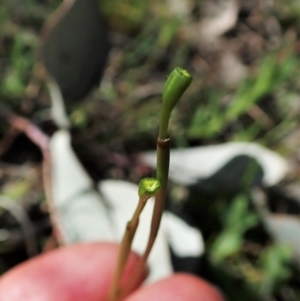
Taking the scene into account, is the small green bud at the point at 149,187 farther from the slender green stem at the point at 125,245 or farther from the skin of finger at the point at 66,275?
the skin of finger at the point at 66,275

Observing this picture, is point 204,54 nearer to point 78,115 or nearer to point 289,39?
point 289,39

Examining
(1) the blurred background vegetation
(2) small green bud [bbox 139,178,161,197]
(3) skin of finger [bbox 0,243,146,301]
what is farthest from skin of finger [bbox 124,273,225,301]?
(2) small green bud [bbox 139,178,161,197]

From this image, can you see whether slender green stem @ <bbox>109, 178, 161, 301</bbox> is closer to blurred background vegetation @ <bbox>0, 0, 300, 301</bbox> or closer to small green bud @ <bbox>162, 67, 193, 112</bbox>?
small green bud @ <bbox>162, 67, 193, 112</bbox>

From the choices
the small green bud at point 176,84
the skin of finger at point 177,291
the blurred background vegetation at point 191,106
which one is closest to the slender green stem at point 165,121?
the small green bud at point 176,84

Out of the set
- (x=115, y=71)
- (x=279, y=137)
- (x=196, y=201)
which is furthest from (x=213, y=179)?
(x=115, y=71)

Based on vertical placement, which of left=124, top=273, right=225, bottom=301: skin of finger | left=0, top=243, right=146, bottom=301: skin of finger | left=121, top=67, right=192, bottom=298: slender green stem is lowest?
left=124, top=273, right=225, bottom=301: skin of finger

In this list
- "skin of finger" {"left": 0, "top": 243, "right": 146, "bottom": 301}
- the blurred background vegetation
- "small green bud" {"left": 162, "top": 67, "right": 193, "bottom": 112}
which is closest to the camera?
"small green bud" {"left": 162, "top": 67, "right": 193, "bottom": 112}
